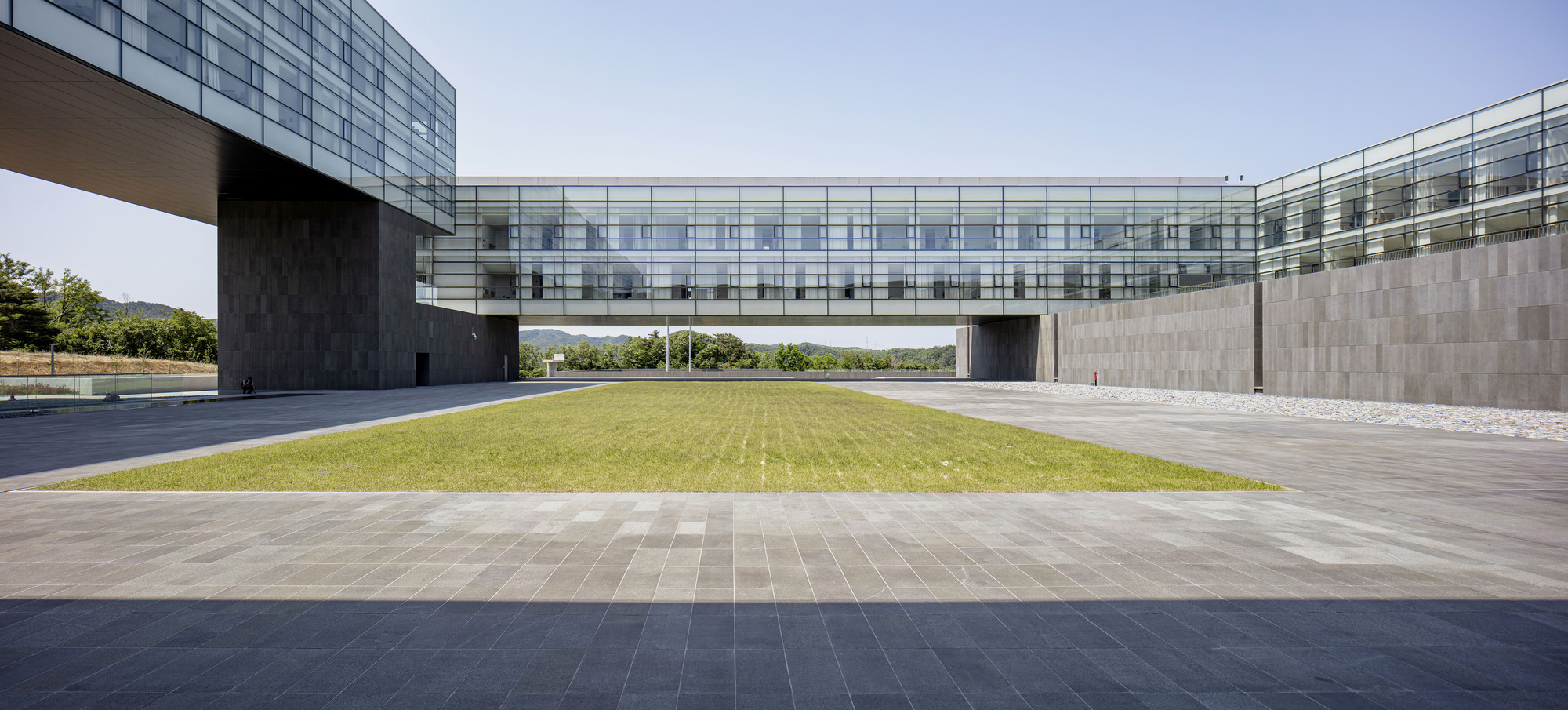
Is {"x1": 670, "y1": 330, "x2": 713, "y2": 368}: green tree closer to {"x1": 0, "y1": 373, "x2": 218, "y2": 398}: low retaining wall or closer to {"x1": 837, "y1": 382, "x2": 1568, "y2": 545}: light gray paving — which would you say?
{"x1": 0, "y1": 373, "x2": 218, "y2": 398}: low retaining wall

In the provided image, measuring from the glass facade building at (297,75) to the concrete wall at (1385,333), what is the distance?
42394mm

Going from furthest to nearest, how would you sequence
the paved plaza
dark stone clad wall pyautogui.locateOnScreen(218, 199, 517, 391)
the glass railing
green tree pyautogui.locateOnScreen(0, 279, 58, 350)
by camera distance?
1. green tree pyautogui.locateOnScreen(0, 279, 58, 350)
2. dark stone clad wall pyautogui.locateOnScreen(218, 199, 517, 391)
3. the glass railing
4. the paved plaza

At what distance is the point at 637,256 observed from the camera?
5159cm

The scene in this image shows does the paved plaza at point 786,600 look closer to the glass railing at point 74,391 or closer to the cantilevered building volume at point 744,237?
the cantilevered building volume at point 744,237

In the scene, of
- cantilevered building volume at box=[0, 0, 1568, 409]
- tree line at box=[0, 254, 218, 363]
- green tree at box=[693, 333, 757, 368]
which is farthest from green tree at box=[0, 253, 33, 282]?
green tree at box=[693, 333, 757, 368]

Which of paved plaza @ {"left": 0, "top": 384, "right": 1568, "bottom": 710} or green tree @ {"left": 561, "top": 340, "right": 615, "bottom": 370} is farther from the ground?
green tree @ {"left": 561, "top": 340, "right": 615, "bottom": 370}

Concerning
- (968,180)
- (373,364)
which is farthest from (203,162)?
(968,180)

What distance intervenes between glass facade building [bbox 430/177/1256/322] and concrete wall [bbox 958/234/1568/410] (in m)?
13.1

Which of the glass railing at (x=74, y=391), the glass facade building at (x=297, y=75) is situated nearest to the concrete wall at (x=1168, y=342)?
the glass facade building at (x=297, y=75)

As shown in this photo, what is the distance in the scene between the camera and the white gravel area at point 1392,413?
15.9 metres

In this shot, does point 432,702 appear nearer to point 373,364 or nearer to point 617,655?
point 617,655

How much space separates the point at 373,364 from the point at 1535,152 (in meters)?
55.6

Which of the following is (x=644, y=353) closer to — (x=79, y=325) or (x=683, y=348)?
(x=683, y=348)

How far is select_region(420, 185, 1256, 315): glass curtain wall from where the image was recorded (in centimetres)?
5050
